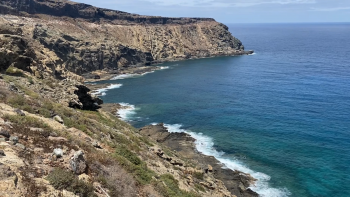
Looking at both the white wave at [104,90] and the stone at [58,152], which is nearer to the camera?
the stone at [58,152]

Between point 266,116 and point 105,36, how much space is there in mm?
111069

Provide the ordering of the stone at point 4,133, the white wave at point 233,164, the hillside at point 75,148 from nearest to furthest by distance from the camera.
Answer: the hillside at point 75,148, the stone at point 4,133, the white wave at point 233,164

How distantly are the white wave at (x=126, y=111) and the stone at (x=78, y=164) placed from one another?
171ft

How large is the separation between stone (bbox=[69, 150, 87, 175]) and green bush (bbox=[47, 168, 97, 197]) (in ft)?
2.37

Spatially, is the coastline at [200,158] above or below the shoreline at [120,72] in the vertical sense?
above

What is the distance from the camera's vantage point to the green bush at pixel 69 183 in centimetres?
1058

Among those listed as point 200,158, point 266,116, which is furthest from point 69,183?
point 266,116

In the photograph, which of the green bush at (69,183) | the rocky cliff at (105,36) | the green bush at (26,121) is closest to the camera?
the green bush at (69,183)

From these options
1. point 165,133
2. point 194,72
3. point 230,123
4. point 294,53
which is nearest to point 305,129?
point 230,123

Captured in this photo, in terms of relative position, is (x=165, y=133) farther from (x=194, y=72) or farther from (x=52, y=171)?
(x=194, y=72)

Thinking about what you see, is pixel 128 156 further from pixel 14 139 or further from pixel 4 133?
pixel 4 133

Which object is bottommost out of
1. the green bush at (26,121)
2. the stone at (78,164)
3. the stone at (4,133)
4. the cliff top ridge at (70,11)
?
the stone at (78,164)

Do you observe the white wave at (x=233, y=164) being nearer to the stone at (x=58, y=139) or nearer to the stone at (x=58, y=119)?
the stone at (x=58, y=119)

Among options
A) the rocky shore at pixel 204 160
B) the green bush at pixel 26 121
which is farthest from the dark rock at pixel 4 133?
the rocky shore at pixel 204 160
